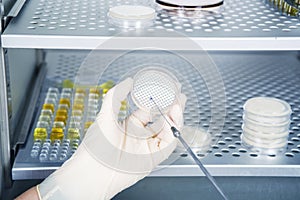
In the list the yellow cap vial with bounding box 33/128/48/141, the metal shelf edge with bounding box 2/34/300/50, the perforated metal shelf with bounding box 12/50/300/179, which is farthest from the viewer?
the yellow cap vial with bounding box 33/128/48/141

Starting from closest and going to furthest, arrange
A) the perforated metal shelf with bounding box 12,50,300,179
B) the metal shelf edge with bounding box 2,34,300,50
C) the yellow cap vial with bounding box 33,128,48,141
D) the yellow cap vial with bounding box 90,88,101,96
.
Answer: the metal shelf edge with bounding box 2,34,300,50 → the perforated metal shelf with bounding box 12,50,300,179 → the yellow cap vial with bounding box 33,128,48,141 → the yellow cap vial with bounding box 90,88,101,96

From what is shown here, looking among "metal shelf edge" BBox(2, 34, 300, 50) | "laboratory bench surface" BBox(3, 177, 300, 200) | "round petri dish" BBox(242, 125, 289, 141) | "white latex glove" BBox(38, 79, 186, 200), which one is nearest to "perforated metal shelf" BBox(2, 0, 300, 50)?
"metal shelf edge" BBox(2, 34, 300, 50)

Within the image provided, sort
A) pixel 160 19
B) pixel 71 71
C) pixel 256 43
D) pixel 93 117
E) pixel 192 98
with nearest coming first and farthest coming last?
pixel 256 43 → pixel 160 19 → pixel 93 117 → pixel 192 98 → pixel 71 71

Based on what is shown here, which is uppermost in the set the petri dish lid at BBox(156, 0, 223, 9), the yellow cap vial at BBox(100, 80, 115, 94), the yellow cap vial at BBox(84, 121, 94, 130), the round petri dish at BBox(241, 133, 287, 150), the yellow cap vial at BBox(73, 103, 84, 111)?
the petri dish lid at BBox(156, 0, 223, 9)

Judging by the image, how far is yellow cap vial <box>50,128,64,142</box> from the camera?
57.3 inches

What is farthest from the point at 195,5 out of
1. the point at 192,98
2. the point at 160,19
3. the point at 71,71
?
the point at 71,71

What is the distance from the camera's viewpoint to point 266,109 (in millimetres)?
1419

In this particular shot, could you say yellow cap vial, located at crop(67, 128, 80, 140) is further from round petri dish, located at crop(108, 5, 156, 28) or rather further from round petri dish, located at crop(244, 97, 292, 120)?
round petri dish, located at crop(244, 97, 292, 120)

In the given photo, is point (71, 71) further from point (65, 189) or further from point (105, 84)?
point (65, 189)

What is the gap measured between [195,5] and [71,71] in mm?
616

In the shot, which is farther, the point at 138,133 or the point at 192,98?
the point at 192,98

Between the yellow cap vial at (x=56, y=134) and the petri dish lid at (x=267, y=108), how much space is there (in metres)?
0.47

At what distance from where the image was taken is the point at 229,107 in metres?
1.63

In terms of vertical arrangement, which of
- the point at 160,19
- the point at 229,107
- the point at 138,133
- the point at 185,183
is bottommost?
the point at 185,183
